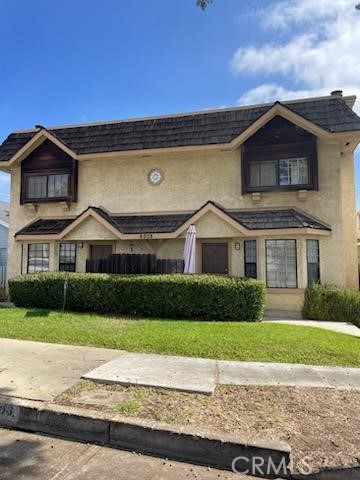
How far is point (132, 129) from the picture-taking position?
16.8 m

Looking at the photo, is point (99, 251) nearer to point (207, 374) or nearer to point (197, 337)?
point (197, 337)

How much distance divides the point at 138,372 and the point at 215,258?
30.0 ft

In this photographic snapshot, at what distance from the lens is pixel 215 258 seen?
14.9 metres

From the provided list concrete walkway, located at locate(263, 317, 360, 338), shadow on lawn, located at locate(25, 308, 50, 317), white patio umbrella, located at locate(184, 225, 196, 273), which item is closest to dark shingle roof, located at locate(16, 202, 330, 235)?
white patio umbrella, located at locate(184, 225, 196, 273)

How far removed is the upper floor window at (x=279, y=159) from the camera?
46.7 ft

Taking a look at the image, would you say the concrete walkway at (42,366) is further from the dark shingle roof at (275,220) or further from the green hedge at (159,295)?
the dark shingle roof at (275,220)

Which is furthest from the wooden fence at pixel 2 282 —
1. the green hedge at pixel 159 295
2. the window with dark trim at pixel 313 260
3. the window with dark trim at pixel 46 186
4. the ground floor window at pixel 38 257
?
the window with dark trim at pixel 313 260

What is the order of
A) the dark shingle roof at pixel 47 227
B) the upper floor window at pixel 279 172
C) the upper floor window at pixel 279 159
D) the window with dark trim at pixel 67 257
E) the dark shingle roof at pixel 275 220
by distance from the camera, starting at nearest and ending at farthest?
the dark shingle roof at pixel 275 220, the upper floor window at pixel 279 159, the upper floor window at pixel 279 172, the dark shingle roof at pixel 47 227, the window with dark trim at pixel 67 257

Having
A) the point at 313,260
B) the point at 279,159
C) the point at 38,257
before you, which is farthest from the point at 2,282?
the point at 313,260

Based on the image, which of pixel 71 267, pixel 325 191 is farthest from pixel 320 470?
pixel 71 267

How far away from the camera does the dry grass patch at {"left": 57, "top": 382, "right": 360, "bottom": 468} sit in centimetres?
390

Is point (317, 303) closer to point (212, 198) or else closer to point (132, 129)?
point (212, 198)

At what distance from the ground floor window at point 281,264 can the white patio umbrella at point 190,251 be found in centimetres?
276

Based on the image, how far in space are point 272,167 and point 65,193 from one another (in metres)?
8.97
